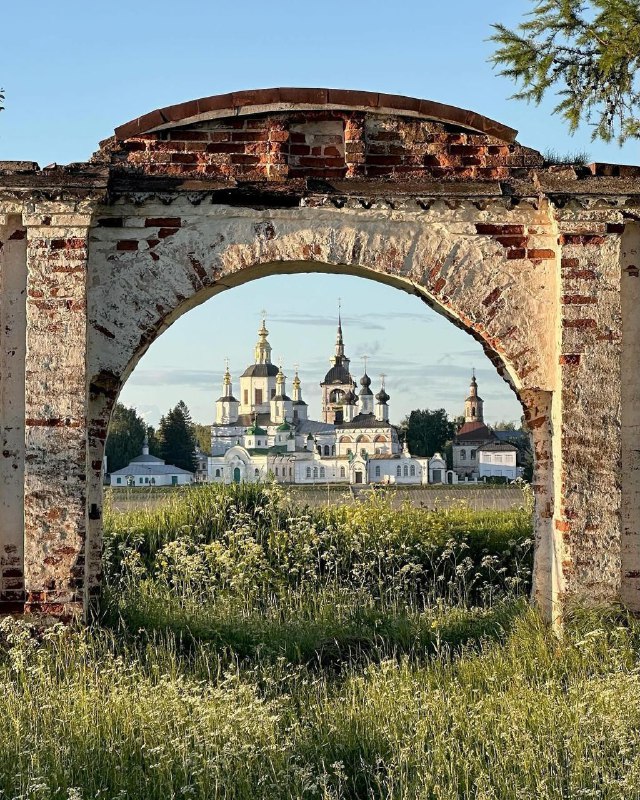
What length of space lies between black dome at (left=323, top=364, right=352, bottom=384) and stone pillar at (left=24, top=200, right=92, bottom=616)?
91518 mm

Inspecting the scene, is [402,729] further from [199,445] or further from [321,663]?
[199,445]

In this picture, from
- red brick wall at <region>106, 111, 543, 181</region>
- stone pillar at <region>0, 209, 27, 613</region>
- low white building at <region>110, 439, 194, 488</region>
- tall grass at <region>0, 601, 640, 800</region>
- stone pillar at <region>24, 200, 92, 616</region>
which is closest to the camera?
tall grass at <region>0, 601, 640, 800</region>

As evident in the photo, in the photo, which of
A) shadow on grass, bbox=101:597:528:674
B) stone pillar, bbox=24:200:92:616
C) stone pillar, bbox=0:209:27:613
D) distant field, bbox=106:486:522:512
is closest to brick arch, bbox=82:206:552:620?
stone pillar, bbox=24:200:92:616

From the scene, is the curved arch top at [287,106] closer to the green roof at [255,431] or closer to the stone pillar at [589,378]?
the stone pillar at [589,378]

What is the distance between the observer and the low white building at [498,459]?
286ft

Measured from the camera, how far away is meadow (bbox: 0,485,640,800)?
480 cm

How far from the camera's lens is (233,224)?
6.98m

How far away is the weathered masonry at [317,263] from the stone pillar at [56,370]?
1 centimetres

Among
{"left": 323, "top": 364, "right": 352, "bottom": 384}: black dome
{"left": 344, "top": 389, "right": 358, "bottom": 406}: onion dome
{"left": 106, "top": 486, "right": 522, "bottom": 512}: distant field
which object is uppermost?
{"left": 323, "top": 364, "right": 352, "bottom": 384}: black dome

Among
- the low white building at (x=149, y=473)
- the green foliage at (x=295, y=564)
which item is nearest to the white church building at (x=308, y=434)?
the low white building at (x=149, y=473)

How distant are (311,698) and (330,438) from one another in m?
87.4

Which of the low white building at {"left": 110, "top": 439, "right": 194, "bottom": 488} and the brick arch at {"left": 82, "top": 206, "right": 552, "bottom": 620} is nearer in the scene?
the brick arch at {"left": 82, "top": 206, "right": 552, "bottom": 620}

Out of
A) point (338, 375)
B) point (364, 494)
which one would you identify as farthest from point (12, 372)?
point (338, 375)

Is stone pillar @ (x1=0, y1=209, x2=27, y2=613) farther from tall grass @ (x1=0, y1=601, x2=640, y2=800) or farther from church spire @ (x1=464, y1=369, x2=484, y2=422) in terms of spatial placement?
church spire @ (x1=464, y1=369, x2=484, y2=422)
